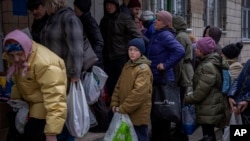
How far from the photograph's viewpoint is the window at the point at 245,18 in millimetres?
15422

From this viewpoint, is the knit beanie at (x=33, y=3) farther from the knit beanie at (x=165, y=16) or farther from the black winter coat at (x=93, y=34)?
the knit beanie at (x=165, y=16)

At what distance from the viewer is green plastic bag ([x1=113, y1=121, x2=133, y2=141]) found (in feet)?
13.8

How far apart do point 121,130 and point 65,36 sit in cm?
114

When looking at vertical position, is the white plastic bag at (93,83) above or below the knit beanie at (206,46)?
below

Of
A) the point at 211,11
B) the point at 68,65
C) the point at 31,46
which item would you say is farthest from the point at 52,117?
the point at 211,11

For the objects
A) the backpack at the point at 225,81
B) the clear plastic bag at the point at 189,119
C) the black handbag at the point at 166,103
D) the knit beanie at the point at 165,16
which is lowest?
the clear plastic bag at the point at 189,119

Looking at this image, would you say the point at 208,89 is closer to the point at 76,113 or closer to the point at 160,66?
the point at 160,66

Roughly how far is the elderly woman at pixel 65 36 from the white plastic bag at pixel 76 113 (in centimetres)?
16

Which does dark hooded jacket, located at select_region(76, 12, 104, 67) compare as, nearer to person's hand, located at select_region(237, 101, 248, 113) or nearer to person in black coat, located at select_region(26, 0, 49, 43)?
person in black coat, located at select_region(26, 0, 49, 43)

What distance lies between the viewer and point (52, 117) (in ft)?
10.2

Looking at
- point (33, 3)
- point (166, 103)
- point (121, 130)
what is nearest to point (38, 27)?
Answer: point (33, 3)

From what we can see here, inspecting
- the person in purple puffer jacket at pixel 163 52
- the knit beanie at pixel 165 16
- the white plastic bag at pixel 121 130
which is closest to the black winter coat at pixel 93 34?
the person in purple puffer jacket at pixel 163 52

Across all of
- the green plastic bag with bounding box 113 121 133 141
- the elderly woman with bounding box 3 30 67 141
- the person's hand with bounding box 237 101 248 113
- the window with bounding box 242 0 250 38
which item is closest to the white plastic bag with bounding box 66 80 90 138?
the elderly woman with bounding box 3 30 67 141

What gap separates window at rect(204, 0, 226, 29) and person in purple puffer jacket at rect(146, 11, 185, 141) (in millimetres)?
7300
